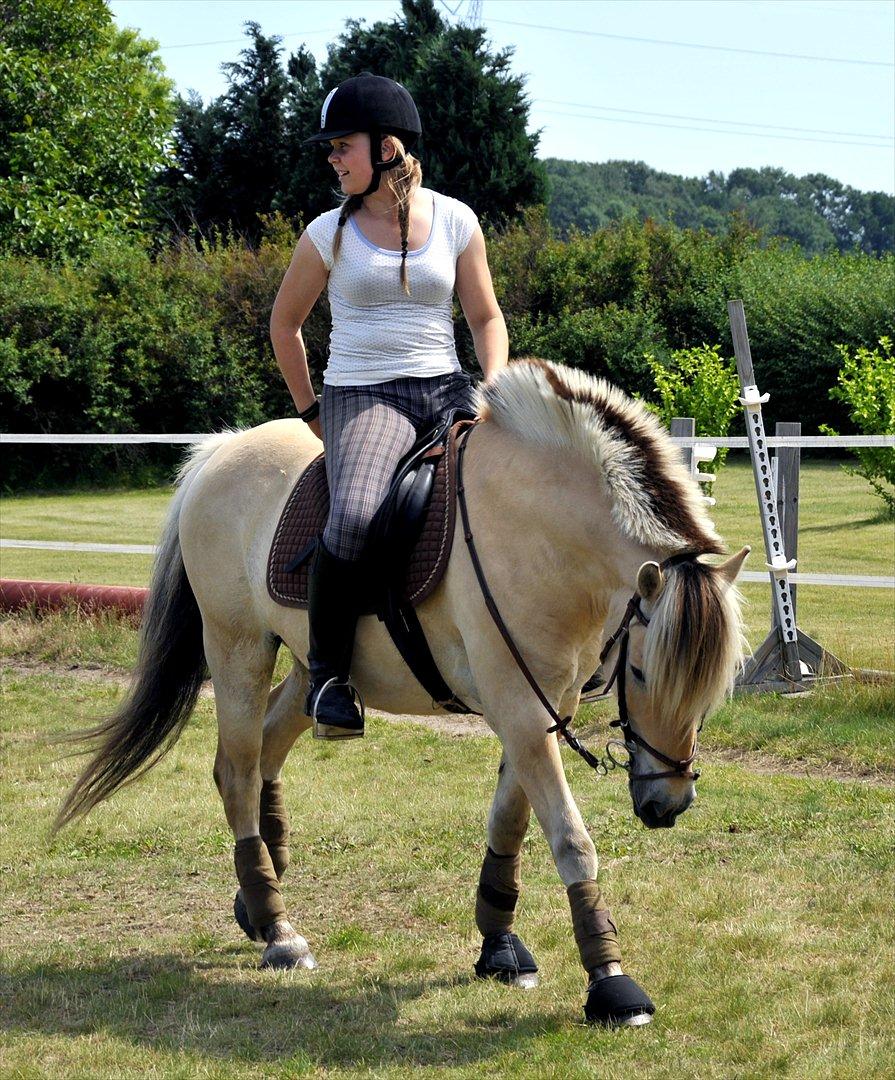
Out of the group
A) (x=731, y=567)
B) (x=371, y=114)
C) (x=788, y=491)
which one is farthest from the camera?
(x=788, y=491)

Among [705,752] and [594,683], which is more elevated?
[594,683]

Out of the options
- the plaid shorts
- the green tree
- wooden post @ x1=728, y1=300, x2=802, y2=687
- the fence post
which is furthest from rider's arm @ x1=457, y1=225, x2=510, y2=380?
the green tree

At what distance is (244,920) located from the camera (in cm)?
439

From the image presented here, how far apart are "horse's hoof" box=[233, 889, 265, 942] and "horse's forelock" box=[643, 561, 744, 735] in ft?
6.15

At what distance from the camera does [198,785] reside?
642 cm

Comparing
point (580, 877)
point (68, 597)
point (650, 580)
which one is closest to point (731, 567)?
point (650, 580)

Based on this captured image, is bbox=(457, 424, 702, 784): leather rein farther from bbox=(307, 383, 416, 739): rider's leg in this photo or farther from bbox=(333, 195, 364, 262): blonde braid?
bbox=(333, 195, 364, 262): blonde braid

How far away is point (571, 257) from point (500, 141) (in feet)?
30.1

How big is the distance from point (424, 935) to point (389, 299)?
215cm

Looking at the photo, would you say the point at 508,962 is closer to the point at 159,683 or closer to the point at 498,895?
the point at 498,895

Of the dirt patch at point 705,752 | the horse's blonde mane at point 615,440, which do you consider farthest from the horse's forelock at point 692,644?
the dirt patch at point 705,752

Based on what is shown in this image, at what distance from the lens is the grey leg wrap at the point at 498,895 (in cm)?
390

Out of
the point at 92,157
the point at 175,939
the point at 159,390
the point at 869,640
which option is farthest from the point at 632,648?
the point at 92,157

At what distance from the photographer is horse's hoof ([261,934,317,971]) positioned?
4070mm
